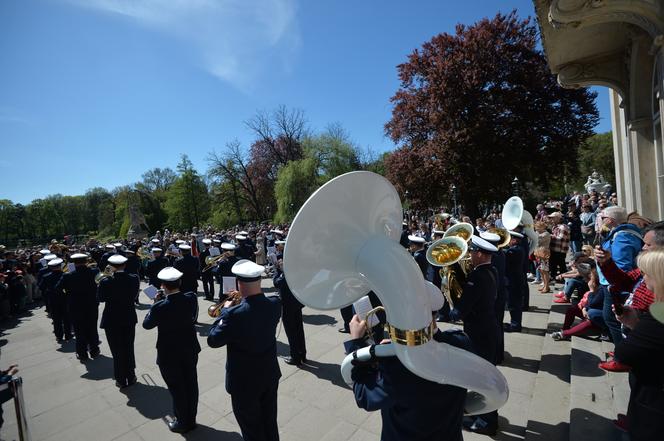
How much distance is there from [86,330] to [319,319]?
474 cm

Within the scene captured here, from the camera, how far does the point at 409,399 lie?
1767 millimetres

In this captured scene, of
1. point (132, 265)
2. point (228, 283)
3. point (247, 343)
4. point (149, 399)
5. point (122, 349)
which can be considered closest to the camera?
point (247, 343)

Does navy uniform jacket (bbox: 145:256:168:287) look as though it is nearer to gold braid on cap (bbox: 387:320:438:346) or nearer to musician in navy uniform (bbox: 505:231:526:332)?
musician in navy uniform (bbox: 505:231:526:332)

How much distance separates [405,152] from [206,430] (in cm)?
2091

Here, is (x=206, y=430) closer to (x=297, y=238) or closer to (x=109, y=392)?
(x=109, y=392)

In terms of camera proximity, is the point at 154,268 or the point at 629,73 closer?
the point at 629,73

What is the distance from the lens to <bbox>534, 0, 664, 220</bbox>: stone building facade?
5523mm

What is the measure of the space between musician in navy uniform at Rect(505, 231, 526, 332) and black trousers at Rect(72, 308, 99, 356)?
7851 mm

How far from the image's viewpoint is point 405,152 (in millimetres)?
22547

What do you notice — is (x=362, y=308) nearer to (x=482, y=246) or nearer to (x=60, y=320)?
(x=482, y=246)

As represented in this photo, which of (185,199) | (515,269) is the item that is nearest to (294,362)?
(515,269)

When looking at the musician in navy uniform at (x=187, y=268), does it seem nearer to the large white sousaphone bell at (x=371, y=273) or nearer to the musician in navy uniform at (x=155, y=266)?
the musician in navy uniform at (x=155, y=266)

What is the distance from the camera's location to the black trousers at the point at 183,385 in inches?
154

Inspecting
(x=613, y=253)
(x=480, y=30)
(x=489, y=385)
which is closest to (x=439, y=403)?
(x=489, y=385)
